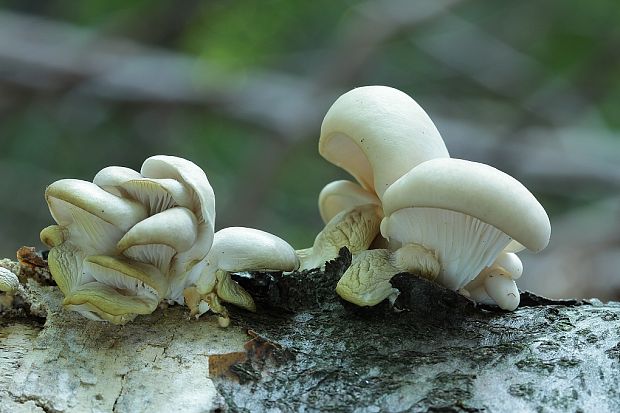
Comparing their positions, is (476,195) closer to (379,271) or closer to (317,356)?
(379,271)

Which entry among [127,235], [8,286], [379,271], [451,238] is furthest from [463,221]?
[8,286]

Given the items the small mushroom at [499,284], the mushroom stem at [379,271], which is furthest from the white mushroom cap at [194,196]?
the small mushroom at [499,284]

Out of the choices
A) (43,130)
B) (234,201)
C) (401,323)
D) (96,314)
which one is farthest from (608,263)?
(43,130)

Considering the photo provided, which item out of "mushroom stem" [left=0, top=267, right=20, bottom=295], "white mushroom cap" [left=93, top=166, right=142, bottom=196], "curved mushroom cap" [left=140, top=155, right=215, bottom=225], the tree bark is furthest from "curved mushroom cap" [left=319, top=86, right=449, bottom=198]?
"mushroom stem" [left=0, top=267, right=20, bottom=295]

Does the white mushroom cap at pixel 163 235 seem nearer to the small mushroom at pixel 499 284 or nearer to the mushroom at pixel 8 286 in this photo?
the mushroom at pixel 8 286

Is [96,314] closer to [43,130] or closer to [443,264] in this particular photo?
[443,264]

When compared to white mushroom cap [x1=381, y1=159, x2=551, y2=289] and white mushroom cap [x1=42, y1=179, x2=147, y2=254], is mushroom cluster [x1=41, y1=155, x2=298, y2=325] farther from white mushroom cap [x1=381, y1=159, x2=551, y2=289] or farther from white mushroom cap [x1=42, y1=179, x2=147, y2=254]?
white mushroom cap [x1=381, y1=159, x2=551, y2=289]
